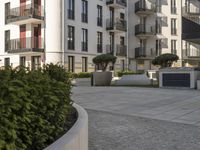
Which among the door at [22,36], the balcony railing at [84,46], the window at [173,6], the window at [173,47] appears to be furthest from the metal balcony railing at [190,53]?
the door at [22,36]

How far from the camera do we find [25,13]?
116ft

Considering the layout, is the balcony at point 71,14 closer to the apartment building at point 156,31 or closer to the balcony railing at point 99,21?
the balcony railing at point 99,21

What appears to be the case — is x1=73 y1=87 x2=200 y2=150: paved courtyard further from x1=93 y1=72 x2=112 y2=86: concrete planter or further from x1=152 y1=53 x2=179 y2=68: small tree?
x1=152 y1=53 x2=179 y2=68: small tree

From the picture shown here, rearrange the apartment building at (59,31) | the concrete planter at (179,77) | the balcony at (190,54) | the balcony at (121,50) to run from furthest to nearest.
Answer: the balcony at (190,54), the balcony at (121,50), the apartment building at (59,31), the concrete planter at (179,77)

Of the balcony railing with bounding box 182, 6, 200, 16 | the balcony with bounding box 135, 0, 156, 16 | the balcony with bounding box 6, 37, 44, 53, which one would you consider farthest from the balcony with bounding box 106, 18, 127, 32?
the balcony railing with bounding box 182, 6, 200, 16

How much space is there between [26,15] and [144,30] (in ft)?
60.9

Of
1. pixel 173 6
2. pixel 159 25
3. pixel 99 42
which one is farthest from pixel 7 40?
pixel 173 6

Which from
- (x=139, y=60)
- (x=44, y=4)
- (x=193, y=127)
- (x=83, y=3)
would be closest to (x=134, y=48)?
(x=139, y=60)

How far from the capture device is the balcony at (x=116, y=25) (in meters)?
41.0

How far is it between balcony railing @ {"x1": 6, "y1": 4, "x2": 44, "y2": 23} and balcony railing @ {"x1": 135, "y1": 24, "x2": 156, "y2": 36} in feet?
53.1

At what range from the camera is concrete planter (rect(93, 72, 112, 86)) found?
25.4m

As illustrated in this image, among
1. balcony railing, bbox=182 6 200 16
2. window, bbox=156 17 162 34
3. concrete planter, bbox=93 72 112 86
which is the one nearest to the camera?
concrete planter, bbox=93 72 112 86

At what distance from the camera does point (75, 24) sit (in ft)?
118

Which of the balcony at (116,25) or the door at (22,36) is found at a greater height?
the balcony at (116,25)
